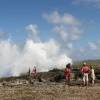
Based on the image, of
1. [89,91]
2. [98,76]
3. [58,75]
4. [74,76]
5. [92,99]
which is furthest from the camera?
[58,75]

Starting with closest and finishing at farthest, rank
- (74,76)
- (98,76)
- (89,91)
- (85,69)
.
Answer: (89,91), (85,69), (98,76), (74,76)

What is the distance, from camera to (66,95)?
4784 centimetres

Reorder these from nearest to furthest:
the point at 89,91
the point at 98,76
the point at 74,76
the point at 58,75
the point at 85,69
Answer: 1. the point at 89,91
2. the point at 85,69
3. the point at 98,76
4. the point at 74,76
5. the point at 58,75

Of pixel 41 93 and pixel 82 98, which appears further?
pixel 41 93

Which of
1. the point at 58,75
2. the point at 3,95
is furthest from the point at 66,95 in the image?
the point at 58,75

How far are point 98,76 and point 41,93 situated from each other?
36816 millimetres

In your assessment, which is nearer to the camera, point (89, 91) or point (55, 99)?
point (55, 99)

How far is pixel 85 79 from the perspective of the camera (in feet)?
201

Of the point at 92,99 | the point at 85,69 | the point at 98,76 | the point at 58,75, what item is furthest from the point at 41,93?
the point at 58,75

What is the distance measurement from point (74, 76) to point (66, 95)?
1714 inches

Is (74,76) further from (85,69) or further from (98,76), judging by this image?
(85,69)

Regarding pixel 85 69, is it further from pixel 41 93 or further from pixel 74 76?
pixel 74 76

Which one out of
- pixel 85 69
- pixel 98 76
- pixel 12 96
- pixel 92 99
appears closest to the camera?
pixel 92 99

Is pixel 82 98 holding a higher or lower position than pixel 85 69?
lower
